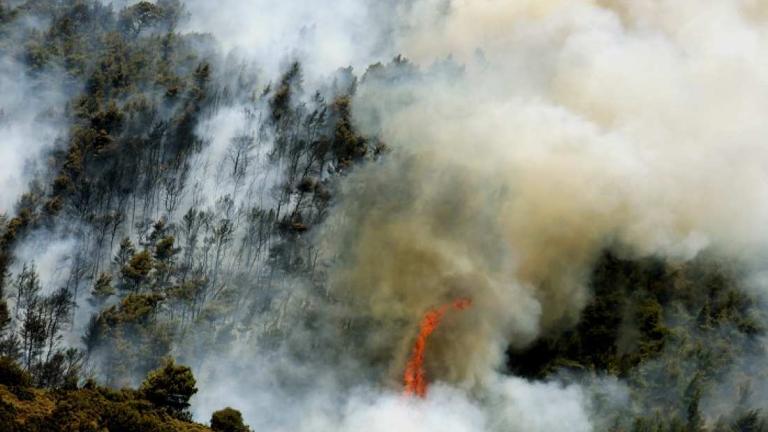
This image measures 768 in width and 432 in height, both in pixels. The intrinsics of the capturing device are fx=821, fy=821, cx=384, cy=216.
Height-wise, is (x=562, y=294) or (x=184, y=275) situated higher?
(x=562, y=294)

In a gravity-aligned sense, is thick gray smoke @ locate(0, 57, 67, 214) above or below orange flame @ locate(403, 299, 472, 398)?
above

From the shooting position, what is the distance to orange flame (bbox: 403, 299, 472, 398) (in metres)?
86.7

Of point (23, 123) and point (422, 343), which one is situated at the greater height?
point (23, 123)

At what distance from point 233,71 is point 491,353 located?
5408cm

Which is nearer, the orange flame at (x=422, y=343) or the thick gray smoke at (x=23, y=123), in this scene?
the orange flame at (x=422, y=343)

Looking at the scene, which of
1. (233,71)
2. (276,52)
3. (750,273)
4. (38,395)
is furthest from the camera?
(276,52)

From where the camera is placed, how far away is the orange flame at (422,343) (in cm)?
8672

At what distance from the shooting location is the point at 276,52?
12256 cm

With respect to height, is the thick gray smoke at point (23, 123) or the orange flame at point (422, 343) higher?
the thick gray smoke at point (23, 123)

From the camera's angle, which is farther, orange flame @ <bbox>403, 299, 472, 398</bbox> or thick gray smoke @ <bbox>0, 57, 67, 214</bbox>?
thick gray smoke @ <bbox>0, 57, 67, 214</bbox>

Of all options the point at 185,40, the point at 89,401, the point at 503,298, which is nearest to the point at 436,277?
the point at 503,298

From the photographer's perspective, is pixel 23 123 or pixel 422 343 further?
pixel 23 123

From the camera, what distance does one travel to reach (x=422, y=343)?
89062mm

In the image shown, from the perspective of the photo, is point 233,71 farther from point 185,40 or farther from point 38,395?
point 38,395
